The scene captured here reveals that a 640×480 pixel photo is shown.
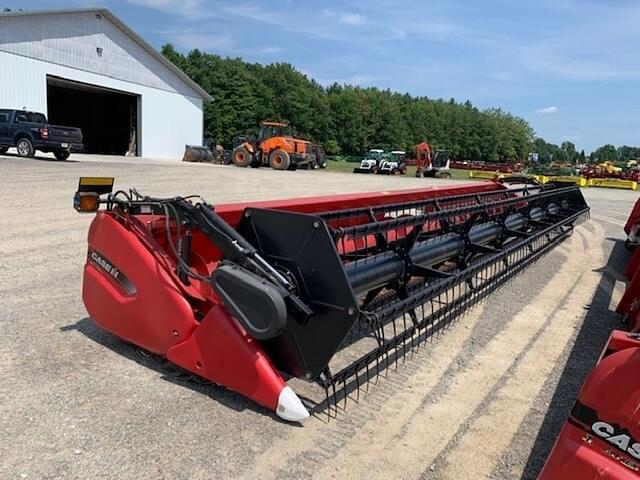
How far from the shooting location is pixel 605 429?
1746mm

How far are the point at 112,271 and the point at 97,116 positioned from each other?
1404 inches

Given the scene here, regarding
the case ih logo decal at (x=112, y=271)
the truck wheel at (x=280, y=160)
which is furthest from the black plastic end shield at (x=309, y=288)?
the truck wheel at (x=280, y=160)

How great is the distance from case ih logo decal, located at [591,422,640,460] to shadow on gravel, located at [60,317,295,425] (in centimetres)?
140

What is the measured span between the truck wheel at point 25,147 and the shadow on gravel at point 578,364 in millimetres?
17727

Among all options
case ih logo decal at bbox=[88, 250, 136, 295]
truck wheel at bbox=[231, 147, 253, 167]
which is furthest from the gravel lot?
truck wheel at bbox=[231, 147, 253, 167]

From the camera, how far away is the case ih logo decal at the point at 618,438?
1.69 meters

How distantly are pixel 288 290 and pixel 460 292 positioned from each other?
279 centimetres

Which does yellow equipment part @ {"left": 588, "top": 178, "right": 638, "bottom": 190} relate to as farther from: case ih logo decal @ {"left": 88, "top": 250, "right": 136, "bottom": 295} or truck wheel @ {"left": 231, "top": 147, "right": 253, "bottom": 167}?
case ih logo decal @ {"left": 88, "top": 250, "right": 136, "bottom": 295}

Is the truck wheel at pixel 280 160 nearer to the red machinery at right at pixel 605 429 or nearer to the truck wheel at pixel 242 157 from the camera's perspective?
the truck wheel at pixel 242 157


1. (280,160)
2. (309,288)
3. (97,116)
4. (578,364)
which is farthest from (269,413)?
(97,116)

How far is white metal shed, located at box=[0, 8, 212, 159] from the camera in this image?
863 inches

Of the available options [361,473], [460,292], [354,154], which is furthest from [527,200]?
[354,154]

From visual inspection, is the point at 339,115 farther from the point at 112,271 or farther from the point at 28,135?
the point at 112,271

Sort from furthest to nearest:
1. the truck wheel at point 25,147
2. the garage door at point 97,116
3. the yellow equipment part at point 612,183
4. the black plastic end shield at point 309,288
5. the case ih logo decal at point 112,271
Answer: the garage door at point 97,116 → the yellow equipment part at point 612,183 → the truck wheel at point 25,147 → the case ih logo decal at point 112,271 → the black plastic end shield at point 309,288
